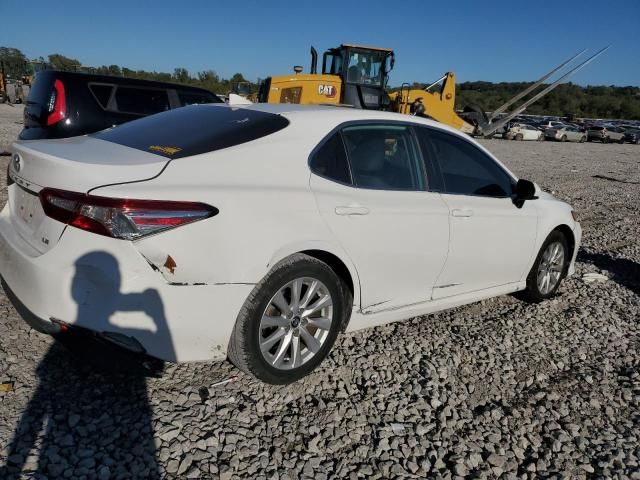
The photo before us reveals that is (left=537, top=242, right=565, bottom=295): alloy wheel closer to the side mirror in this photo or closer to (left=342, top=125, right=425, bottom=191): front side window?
the side mirror

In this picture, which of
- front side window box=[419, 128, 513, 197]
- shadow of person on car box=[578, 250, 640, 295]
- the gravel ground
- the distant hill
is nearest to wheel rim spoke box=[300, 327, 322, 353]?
the gravel ground

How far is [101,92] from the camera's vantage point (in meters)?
6.87

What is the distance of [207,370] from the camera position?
302 cm

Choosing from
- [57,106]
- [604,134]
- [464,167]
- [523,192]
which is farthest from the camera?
[604,134]

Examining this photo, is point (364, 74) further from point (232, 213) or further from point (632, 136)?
point (632, 136)

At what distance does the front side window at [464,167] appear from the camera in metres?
3.54

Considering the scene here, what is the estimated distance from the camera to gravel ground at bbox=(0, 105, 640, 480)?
2.30 m

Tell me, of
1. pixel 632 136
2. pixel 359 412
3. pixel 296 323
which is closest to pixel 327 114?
pixel 296 323

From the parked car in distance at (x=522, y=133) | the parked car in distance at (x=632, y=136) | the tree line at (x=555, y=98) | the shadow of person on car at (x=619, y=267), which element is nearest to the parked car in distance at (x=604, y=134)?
the parked car in distance at (x=632, y=136)

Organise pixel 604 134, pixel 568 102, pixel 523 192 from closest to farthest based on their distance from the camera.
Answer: pixel 523 192 < pixel 604 134 < pixel 568 102

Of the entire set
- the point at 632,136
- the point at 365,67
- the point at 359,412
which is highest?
the point at 365,67

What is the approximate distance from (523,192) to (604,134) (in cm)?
4268

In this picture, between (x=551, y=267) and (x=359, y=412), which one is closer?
(x=359, y=412)

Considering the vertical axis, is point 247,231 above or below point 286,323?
above
